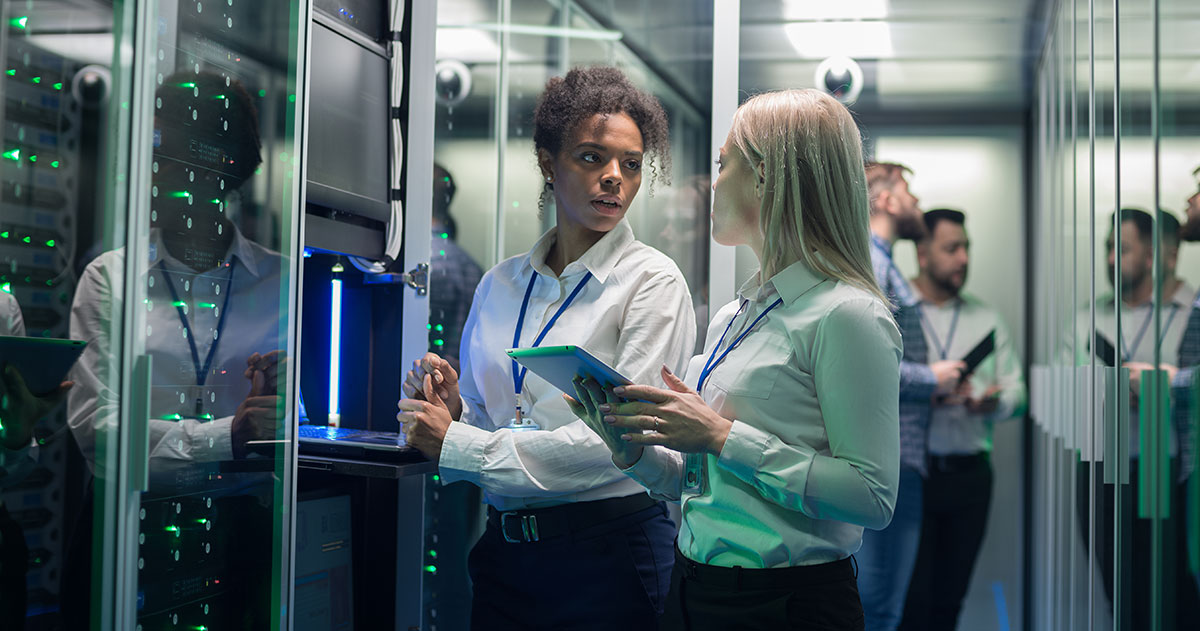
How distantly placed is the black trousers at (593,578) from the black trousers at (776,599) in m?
0.46

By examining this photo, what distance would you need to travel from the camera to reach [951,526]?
14.2 feet

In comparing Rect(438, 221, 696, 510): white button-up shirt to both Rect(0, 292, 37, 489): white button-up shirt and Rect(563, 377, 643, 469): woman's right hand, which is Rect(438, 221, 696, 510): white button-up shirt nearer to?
Rect(563, 377, 643, 469): woman's right hand

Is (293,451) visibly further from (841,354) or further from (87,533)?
(841,354)

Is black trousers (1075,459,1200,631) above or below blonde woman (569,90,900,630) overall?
below

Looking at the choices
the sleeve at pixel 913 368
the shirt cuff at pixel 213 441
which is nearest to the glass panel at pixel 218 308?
the shirt cuff at pixel 213 441

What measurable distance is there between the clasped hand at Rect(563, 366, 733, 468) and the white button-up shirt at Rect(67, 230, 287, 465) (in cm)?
76

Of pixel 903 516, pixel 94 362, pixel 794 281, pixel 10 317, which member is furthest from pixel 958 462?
pixel 10 317

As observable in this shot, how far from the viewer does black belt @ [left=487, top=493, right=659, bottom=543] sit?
2.06 metres

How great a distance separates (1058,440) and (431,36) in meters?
2.55

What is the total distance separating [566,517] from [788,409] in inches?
26.3

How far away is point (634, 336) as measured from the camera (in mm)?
2037

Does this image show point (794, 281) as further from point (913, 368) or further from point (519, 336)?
point (913, 368)

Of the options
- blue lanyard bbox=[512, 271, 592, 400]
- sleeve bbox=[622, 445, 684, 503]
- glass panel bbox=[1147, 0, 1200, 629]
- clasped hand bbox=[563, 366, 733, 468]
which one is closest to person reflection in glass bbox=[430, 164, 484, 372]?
blue lanyard bbox=[512, 271, 592, 400]

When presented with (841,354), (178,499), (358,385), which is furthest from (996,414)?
(178,499)
